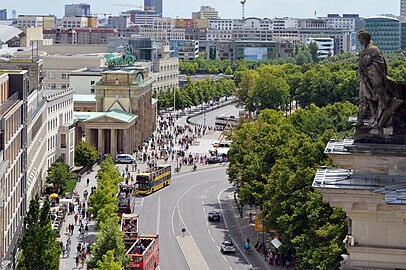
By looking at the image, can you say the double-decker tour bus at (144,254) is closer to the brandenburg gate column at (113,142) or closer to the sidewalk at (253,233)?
the sidewalk at (253,233)

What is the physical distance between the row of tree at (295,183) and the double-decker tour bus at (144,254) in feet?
29.0

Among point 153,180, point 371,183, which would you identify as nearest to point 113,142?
point 153,180

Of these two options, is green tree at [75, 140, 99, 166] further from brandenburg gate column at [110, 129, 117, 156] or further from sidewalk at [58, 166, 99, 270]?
sidewalk at [58, 166, 99, 270]

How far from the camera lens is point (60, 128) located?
123 m

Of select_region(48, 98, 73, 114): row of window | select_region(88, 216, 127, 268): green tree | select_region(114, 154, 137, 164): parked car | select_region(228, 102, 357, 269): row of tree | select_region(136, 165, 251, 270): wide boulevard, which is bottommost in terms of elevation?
select_region(136, 165, 251, 270): wide boulevard

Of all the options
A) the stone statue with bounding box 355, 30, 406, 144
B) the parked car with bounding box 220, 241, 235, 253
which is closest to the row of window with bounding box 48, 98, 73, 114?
the parked car with bounding box 220, 241, 235, 253

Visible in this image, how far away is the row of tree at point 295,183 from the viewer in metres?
57.6

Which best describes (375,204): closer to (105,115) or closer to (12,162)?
(12,162)

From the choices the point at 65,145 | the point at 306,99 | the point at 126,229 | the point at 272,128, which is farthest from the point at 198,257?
the point at 306,99

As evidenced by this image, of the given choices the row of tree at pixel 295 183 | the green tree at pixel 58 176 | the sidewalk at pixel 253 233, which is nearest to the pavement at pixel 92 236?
the sidewalk at pixel 253 233

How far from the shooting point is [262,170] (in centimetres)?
9212

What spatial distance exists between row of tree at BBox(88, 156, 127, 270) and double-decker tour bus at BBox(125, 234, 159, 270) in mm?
1272

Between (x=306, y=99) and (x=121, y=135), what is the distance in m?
61.2

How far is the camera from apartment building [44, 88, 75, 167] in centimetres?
11706
